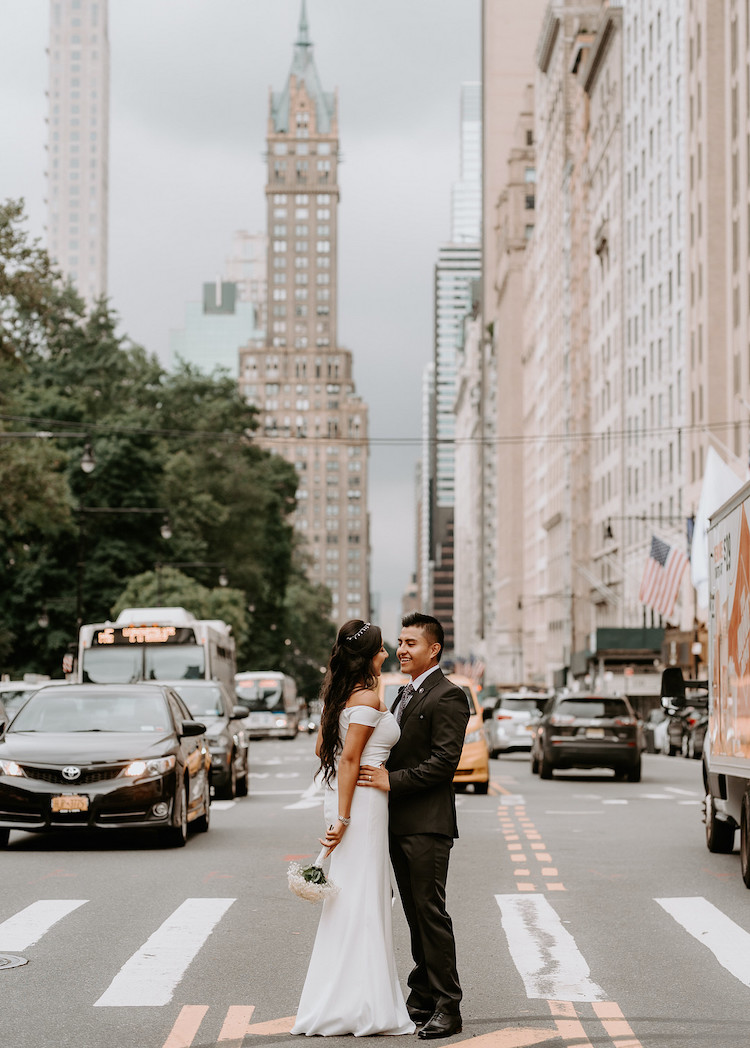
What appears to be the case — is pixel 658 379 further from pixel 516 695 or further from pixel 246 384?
pixel 246 384

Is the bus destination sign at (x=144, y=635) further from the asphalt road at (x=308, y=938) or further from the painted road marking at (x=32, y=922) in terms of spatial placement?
the painted road marking at (x=32, y=922)

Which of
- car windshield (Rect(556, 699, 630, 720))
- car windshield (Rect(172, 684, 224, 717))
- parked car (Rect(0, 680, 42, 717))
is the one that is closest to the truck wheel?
car windshield (Rect(172, 684, 224, 717))

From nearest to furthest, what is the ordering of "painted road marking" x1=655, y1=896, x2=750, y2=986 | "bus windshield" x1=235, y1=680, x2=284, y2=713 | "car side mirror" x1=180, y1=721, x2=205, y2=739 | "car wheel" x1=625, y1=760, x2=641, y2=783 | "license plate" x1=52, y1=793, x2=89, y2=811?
"painted road marking" x1=655, y1=896, x2=750, y2=986
"license plate" x1=52, y1=793, x2=89, y2=811
"car side mirror" x1=180, y1=721, x2=205, y2=739
"car wheel" x1=625, y1=760, x2=641, y2=783
"bus windshield" x1=235, y1=680, x2=284, y2=713

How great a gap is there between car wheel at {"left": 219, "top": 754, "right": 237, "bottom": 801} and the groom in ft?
54.3

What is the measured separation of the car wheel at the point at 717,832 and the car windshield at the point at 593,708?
1352 cm

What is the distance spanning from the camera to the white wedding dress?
7082 mm

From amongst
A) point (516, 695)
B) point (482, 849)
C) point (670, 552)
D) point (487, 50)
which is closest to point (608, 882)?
point (482, 849)

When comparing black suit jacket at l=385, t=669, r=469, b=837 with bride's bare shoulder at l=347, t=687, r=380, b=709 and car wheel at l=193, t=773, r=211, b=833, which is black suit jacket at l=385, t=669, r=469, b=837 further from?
car wheel at l=193, t=773, r=211, b=833

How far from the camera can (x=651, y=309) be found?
3231 inches

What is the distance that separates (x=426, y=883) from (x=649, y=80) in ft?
267

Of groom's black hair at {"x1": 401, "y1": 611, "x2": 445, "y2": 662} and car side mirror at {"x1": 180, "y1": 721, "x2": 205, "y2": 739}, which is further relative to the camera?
car side mirror at {"x1": 180, "y1": 721, "x2": 205, "y2": 739}

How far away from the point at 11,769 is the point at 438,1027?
8.81 meters

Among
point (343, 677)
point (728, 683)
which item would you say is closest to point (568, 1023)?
point (343, 677)

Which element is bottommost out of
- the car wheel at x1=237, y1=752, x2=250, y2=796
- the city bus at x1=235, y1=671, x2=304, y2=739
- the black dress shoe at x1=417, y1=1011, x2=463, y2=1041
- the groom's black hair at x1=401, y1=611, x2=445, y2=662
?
the city bus at x1=235, y1=671, x2=304, y2=739
